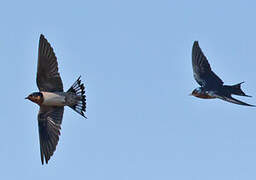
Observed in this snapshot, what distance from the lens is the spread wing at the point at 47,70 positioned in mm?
10383

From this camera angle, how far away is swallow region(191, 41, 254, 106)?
12.0 metres

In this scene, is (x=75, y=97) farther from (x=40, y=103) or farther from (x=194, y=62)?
(x=194, y=62)

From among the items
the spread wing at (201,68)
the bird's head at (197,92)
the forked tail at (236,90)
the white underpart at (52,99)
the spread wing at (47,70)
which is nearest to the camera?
the spread wing at (47,70)

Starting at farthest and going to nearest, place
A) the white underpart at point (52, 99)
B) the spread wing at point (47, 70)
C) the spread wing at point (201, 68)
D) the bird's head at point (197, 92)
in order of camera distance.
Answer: the spread wing at point (201, 68)
the bird's head at point (197, 92)
the white underpart at point (52, 99)
the spread wing at point (47, 70)

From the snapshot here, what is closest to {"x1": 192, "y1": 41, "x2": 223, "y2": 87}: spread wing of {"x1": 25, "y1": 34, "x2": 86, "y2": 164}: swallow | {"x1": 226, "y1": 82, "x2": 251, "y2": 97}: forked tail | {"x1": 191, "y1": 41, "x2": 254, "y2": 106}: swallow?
{"x1": 191, "y1": 41, "x2": 254, "y2": 106}: swallow

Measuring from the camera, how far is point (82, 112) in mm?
10594

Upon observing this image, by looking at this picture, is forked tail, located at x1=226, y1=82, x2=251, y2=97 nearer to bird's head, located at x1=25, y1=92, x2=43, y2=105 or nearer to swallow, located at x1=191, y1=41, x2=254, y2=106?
swallow, located at x1=191, y1=41, x2=254, y2=106

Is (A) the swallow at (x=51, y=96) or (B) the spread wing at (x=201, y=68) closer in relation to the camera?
(A) the swallow at (x=51, y=96)

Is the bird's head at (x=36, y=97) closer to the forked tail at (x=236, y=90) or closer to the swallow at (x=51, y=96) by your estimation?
the swallow at (x=51, y=96)

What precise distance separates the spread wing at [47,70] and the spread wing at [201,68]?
374cm

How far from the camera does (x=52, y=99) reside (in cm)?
1055

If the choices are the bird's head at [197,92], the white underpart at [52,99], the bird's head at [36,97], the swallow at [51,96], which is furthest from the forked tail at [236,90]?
the bird's head at [36,97]

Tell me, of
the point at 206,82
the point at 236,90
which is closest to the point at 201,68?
the point at 206,82

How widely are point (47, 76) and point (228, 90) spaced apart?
354 centimetres
